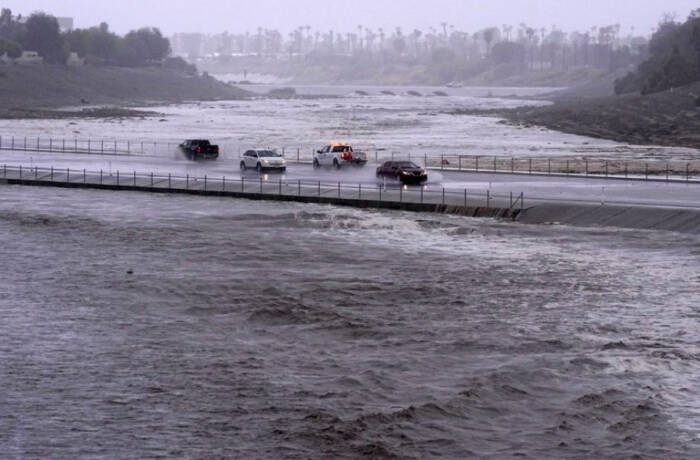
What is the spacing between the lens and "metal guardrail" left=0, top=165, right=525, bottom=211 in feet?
199

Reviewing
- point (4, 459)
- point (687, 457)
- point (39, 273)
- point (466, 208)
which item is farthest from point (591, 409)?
point (466, 208)

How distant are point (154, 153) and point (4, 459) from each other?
75710 millimetres

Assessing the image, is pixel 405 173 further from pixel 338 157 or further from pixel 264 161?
pixel 264 161

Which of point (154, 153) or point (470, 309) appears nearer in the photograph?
point (470, 309)

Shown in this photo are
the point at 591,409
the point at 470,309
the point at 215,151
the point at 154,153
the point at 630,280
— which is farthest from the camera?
the point at 154,153

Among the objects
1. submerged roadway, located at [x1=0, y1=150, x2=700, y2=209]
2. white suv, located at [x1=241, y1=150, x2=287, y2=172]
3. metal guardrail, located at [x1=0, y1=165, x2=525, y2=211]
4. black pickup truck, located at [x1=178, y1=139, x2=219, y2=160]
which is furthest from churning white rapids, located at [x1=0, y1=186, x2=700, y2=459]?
black pickup truck, located at [x1=178, y1=139, x2=219, y2=160]

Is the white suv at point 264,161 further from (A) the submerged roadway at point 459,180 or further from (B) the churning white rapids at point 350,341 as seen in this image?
(B) the churning white rapids at point 350,341

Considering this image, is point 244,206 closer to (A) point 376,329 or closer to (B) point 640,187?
(B) point 640,187

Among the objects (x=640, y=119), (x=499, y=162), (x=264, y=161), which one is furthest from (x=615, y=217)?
(x=640, y=119)

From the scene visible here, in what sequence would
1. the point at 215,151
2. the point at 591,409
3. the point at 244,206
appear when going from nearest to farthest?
the point at 591,409 < the point at 244,206 < the point at 215,151

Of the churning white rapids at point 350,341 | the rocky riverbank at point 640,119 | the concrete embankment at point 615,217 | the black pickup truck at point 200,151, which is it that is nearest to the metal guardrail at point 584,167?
the concrete embankment at point 615,217

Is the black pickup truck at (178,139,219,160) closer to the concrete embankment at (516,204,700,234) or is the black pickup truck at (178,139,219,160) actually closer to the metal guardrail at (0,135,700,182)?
the metal guardrail at (0,135,700,182)

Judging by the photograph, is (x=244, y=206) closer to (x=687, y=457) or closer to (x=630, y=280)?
(x=630, y=280)

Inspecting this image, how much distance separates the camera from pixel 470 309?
39.1 meters
